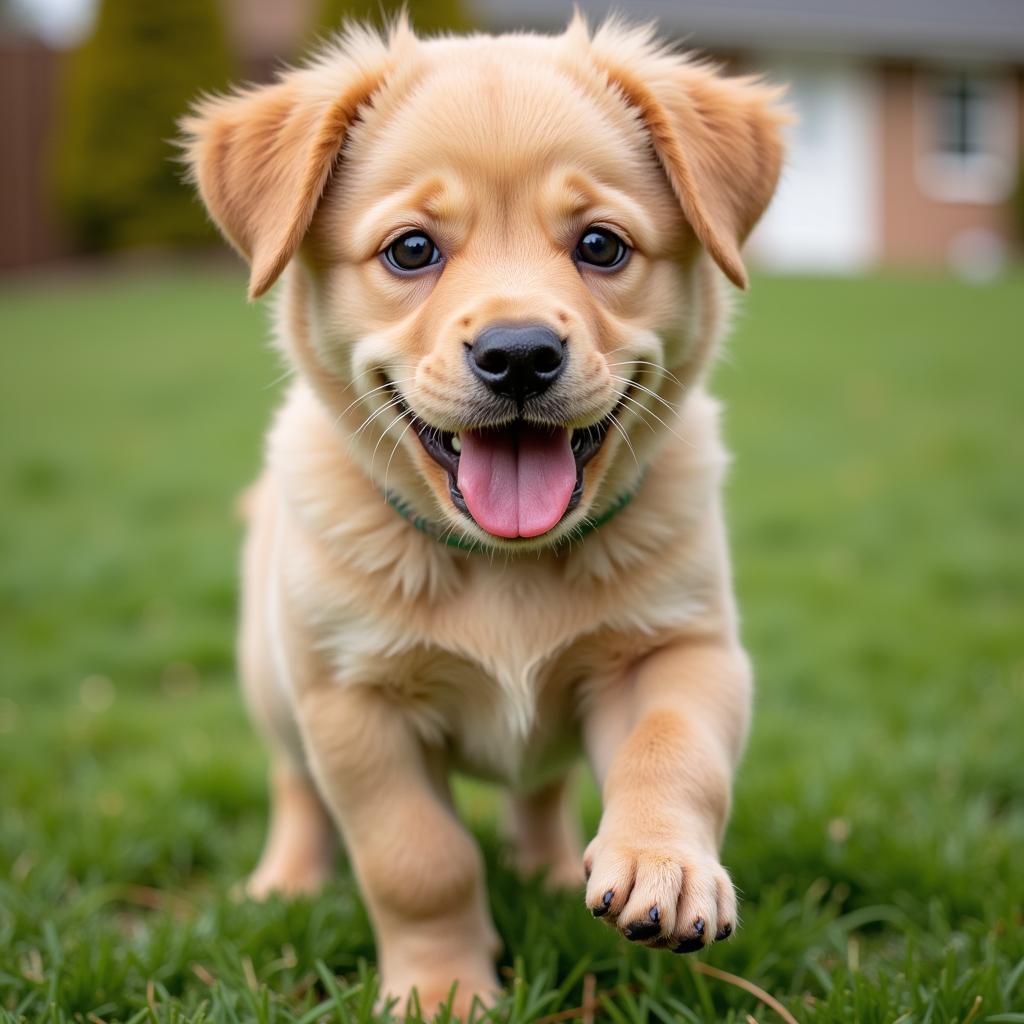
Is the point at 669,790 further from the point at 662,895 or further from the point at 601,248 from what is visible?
the point at 601,248

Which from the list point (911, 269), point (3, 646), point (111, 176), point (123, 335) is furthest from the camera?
point (911, 269)

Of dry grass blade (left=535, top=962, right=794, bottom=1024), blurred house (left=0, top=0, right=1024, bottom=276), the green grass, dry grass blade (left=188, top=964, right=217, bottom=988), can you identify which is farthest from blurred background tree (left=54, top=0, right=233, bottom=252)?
dry grass blade (left=535, top=962, right=794, bottom=1024)

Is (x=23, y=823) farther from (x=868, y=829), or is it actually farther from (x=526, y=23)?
(x=526, y=23)

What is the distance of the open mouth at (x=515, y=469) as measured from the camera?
Answer: 229 centimetres

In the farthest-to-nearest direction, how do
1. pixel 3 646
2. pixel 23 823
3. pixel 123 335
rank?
pixel 123 335, pixel 3 646, pixel 23 823

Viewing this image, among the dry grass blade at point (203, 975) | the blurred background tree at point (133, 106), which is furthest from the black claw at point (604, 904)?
the blurred background tree at point (133, 106)

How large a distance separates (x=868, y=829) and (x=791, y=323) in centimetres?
967

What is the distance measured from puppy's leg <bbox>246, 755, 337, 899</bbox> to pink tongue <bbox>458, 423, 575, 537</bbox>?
127cm

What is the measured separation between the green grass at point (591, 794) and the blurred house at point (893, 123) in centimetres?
1369

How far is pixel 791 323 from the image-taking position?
12.2m

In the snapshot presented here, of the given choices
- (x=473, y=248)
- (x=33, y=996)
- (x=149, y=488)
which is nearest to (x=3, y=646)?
(x=149, y=488)

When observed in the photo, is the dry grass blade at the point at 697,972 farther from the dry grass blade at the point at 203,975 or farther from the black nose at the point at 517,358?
the black nose at the point at 517,358

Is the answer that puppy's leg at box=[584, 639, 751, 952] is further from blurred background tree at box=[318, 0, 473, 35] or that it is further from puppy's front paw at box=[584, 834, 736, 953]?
blurred background tree at box=[318, 0, 473, 35]

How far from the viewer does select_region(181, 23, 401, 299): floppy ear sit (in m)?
2.50
